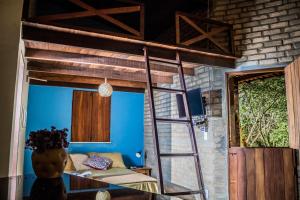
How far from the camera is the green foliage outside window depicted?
13.4 ft

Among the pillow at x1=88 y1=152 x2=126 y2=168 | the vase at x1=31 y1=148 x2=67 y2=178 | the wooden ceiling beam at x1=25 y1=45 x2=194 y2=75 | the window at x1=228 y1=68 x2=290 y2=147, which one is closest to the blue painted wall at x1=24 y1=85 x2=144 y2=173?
the pillow at x1=88 y1=152 x2=126 y2=168

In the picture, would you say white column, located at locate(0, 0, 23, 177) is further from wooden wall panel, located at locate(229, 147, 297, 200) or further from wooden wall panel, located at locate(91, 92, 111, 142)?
wooden wall panel, located at locate(91, 92, 111, 142)

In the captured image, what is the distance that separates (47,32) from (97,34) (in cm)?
54

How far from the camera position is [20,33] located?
103 inches

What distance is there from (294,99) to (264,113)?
1.31 meters

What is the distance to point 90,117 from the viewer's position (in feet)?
19.0

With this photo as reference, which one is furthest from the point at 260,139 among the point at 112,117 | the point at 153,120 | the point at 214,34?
the point at 112,117

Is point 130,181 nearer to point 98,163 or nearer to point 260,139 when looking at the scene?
point 98,163

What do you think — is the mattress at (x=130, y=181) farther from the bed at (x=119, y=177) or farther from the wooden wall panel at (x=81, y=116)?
the wooden wall panel at (x=81, y=116)

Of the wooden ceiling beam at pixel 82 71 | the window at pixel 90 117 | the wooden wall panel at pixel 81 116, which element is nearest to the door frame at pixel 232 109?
the wooden ceiling beam at pixel 82 71

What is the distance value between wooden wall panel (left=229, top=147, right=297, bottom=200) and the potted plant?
2.61 metres

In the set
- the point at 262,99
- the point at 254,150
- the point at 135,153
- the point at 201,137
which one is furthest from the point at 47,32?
the point at 135,153

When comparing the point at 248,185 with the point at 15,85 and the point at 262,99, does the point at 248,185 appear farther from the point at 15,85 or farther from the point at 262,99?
the point at 15,85

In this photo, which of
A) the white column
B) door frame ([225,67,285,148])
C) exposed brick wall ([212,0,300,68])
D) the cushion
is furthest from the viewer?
the cushion
